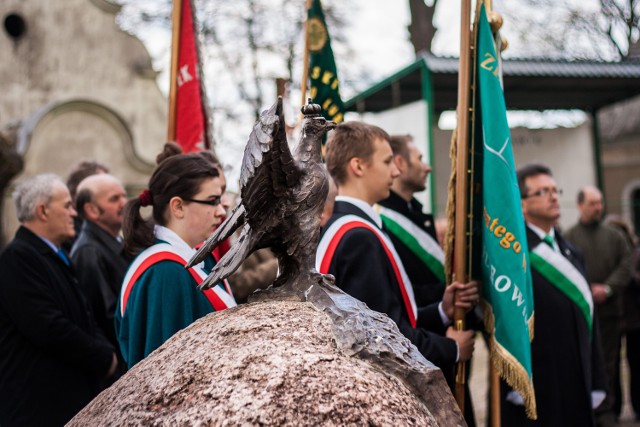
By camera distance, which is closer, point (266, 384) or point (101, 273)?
point (266, 384)

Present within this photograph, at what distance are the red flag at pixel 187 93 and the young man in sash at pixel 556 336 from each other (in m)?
2.07

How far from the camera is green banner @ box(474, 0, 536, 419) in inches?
148

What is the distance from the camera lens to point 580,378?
14.9 ft

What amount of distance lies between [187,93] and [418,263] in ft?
6.22

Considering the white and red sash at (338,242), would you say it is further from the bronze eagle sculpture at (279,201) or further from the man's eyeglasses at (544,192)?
the man's eyeglasses at (544,192)

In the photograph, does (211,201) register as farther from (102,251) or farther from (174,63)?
(174,63)

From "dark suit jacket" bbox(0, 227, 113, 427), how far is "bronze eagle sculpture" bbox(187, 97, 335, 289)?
203 centimetres

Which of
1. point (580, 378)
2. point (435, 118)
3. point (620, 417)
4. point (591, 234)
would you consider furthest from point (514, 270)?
point (435, 118)

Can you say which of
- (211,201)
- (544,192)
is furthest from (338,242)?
(544,192)

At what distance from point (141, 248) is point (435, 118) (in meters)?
9.67

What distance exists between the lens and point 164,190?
3.22 meters

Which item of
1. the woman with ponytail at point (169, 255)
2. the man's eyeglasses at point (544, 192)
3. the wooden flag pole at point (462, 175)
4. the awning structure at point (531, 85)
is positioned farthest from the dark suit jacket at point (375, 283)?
the awning structure at point (531, 85)

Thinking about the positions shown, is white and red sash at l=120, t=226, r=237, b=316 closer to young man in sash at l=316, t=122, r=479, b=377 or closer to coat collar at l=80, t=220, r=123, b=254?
young man in sash at l=316, t=122, r=479, b=377

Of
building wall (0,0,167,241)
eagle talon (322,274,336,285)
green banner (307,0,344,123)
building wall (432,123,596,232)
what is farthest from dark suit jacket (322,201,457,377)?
building wall (0,0,167,241)
